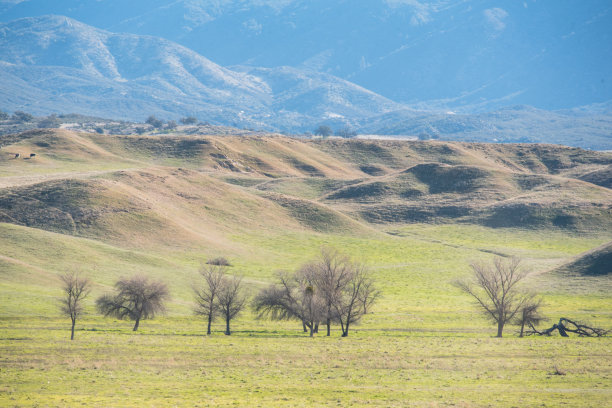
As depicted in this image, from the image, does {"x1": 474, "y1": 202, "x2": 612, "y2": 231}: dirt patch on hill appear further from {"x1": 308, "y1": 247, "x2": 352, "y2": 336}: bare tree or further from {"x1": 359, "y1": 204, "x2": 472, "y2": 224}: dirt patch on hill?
{"x1": 308, "y1": 247, "x2": 352, "y2": 336}: bare tree

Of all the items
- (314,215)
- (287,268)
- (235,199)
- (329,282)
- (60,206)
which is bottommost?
(329,282)

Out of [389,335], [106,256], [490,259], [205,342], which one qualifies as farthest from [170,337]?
[490,259]

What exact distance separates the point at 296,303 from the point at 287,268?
133 feet

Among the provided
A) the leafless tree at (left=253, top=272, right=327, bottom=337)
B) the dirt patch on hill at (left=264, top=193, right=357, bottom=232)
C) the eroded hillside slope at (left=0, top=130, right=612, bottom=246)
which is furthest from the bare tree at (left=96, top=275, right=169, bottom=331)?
the dirt patch on hill at (left=264, top=193, right=357, bottom=232)

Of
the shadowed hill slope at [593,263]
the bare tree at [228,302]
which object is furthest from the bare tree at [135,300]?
the shadowed hill slope at [593,263]

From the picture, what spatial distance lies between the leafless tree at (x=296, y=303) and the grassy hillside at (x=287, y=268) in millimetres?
2177

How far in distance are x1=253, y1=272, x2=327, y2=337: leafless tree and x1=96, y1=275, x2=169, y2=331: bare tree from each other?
32.9 ft

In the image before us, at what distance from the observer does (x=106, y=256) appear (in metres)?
93.9

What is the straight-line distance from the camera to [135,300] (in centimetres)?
6412

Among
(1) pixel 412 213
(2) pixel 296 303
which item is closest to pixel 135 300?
(2) pixel 296 303

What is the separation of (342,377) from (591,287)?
63.4 metres

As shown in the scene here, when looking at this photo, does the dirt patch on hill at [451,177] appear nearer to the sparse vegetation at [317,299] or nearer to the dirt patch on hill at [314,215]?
the dirt patch on hill at [314,215]

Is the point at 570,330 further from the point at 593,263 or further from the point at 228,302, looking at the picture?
the point at 593,263

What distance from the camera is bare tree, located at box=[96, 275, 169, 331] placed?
64250 mm
